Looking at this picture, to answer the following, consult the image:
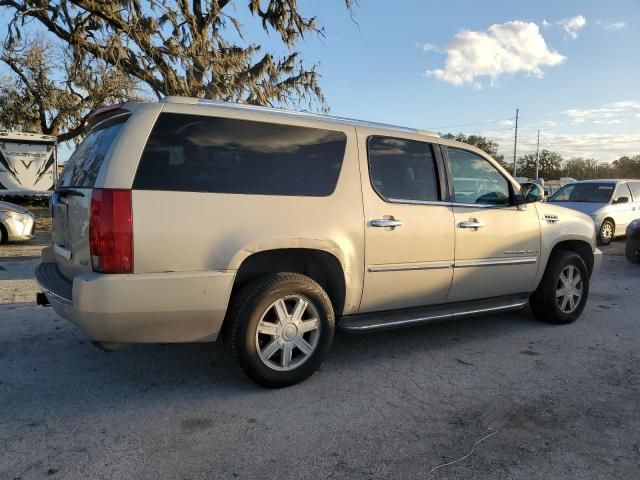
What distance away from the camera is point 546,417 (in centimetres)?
334

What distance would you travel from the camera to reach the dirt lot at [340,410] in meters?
2.75

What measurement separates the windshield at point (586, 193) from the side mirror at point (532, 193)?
9.37m

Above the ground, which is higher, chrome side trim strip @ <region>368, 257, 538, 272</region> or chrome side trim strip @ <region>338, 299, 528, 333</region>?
chrome side trim strip @ <region>368, 257, 538, 272</region>

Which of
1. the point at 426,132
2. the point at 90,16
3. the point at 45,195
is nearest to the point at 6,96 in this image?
the point at 45,195

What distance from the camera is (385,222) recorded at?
4.05m

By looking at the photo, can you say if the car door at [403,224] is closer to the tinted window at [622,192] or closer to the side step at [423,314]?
the side step at [423,314]

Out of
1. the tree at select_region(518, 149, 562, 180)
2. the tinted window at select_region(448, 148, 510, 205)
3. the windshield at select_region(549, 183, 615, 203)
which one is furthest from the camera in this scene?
the tree at select_region(518, 149, 562, 180)

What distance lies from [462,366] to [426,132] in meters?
2.03

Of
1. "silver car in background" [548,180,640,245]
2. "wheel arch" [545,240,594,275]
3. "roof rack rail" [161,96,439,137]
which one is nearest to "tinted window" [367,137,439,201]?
"roof rack rail" [161,96,439,137]

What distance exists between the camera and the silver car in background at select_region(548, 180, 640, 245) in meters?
13.0

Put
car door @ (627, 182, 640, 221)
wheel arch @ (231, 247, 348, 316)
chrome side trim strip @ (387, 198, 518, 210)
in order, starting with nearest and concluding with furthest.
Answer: wheel arch @ (231, 247, 348, 316) → chrome side trim strip @ (387, 198, 518, 210) → car door @ (627, 182, 640, 221)

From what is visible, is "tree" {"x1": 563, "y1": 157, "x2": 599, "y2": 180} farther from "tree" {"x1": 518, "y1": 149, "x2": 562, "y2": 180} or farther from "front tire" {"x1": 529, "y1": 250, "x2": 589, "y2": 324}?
"front tire" {"x1": 529, "y1": 250, "x2": 589, "y2": 324}

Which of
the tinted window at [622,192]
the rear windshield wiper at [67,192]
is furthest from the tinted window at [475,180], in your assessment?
the tinted window at [622,192]

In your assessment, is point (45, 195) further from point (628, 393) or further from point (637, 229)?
point (628, 393)
